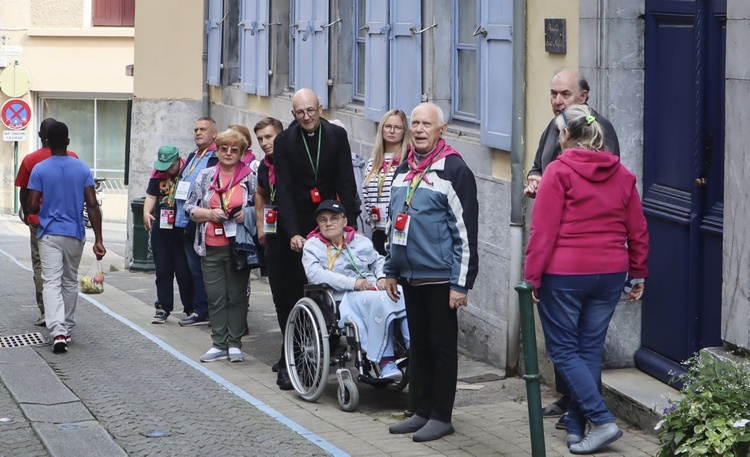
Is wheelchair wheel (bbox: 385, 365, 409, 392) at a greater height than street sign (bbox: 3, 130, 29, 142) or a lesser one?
lesser

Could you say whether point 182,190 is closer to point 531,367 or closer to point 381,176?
point 381,176

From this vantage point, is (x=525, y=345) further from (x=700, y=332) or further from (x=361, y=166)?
(x=361, y=166)

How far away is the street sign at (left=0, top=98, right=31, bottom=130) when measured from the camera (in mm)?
30981

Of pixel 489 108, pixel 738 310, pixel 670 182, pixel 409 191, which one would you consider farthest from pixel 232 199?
pixel 738 310

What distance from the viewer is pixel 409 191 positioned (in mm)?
7324

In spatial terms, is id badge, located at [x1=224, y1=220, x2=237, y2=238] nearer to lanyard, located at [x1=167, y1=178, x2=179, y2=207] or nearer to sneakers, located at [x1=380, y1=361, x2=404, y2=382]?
lanyard, located at [x1=167, y1=178, x2=179, y2=207]

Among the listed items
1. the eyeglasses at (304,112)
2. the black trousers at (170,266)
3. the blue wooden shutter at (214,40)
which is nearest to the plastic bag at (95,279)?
the black trousers at (170,266)

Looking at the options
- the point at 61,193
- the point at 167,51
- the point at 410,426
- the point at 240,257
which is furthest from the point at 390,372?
the point at 167,51

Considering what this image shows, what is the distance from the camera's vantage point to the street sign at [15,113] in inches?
1220

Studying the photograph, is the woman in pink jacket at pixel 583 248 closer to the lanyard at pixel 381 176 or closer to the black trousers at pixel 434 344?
the black trousers at pixel 434 344

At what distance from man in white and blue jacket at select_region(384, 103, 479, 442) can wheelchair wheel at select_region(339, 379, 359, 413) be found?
62cm

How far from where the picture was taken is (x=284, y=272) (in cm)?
927

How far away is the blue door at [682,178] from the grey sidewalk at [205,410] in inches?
29.1

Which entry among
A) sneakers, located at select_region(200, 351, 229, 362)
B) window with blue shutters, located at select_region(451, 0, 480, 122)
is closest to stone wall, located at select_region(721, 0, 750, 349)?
window with blue shutters, located at select_region(451, 0, 480, 122)
